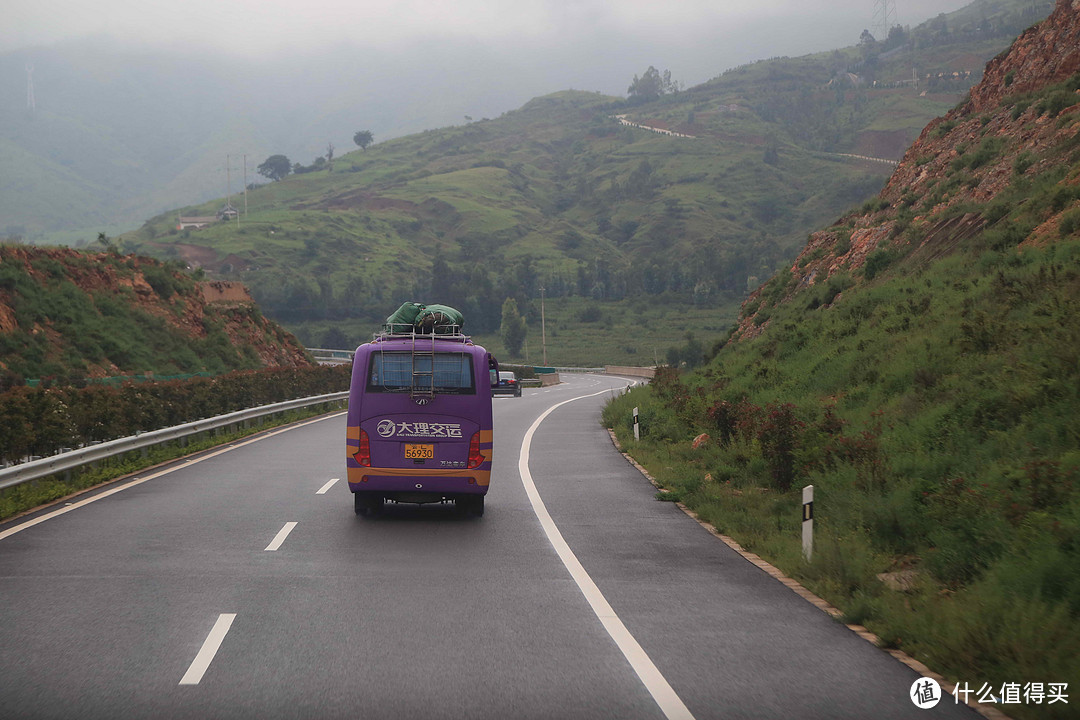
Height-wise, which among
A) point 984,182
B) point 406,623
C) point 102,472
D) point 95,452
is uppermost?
point 984,182

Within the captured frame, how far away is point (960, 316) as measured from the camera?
19.2m

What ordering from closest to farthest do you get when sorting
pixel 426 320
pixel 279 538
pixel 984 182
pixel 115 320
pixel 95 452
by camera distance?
pixel 279 538 → pixel 426 320 → pixel 95 452 → pixel 984 182 → pixel 115 320

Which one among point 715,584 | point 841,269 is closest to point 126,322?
point 841,269

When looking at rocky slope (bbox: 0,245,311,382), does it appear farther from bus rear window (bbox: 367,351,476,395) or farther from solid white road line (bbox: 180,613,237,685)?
solid white road line (bbox: 180,613,237,685)

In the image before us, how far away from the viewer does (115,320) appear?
50125 millimetres

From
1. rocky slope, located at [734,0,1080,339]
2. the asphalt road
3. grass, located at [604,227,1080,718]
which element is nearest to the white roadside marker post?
grass, located at [604,227,1080,718]

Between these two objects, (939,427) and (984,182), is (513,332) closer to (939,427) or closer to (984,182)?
(984,182)

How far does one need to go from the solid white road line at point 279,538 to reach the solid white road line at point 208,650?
297cm

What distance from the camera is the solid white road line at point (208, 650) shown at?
6.16m

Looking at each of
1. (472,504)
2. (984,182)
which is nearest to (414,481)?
(472,504)

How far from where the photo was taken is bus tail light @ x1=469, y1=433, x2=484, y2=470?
42.8 feet

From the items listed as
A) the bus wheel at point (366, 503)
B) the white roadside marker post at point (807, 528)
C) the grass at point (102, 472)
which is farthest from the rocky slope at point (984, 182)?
the grass at point (102, 472)

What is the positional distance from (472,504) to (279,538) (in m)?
3.01

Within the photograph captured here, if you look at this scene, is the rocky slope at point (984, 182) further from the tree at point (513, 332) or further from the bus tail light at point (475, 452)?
the tree at point (513, 332)
